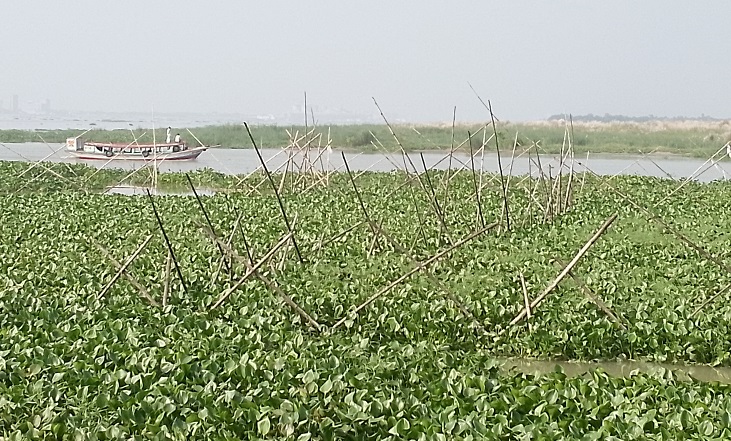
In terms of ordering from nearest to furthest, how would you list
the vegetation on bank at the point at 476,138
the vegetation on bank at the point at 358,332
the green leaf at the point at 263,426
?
1. the green leaf at the point at 263,426
2. the vegetation on bank at the point at 358,332
3. the vegetation on bank at the point at 476,138

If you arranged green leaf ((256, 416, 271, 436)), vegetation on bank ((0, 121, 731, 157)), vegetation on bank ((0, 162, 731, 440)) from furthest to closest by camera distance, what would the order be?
1. vegetation on bank ((0, 121, 731, 157))
2. vegetation on bank ((0, 162, 731, 440))
3. green leaf ((256, 416, 271, 436))

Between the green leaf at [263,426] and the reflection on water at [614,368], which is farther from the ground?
the green leaf at [263,426]

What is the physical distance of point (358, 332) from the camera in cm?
567

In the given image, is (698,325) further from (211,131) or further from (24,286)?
(211,131)

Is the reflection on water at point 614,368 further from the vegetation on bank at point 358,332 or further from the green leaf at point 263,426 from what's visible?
the green leaf at point 263,426

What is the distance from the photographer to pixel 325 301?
20.1ft

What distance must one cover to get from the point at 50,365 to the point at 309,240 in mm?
4450

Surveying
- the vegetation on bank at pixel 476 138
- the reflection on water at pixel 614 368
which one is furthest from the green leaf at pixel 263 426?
the vegetation on bank at pixel 476 138

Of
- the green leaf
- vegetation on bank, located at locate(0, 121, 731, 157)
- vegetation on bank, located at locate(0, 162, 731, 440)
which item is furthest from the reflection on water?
vegetation on bank, located at locate(0, 121, 731, 157)

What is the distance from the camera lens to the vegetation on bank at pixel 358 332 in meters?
3.70

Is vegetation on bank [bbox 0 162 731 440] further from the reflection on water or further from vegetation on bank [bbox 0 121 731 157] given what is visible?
vegetation on bank [bbox 0 121 731 157]

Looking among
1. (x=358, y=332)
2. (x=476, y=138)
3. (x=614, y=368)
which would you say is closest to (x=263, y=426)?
(x=358, y=332)

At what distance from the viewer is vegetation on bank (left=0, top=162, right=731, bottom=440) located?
12.1ft

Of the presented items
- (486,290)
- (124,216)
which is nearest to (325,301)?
(486,290)
